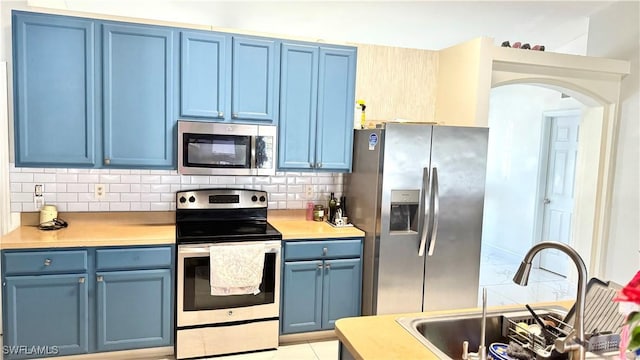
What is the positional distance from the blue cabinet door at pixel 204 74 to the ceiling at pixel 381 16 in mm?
1052

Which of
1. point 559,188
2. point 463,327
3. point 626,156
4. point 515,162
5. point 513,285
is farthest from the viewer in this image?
point 515,162

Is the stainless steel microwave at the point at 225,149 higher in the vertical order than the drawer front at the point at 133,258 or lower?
higher

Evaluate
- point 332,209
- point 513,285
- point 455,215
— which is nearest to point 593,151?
point 513,285

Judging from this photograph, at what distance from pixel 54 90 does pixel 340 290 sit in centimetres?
251

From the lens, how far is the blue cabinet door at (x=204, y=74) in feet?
10.6

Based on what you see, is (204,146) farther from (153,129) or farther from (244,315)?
(244,315)

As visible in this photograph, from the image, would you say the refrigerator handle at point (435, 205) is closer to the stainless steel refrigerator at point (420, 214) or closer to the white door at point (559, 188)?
the stainless steel refrigerator at point (420, 214)

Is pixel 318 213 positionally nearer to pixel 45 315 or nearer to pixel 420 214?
pixel 420 214

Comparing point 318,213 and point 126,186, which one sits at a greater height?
point 126,186

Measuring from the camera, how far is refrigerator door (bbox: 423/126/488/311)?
3.42 meters

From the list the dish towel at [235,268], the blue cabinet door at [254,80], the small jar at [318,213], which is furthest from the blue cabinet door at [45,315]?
the small jar at [318,213]

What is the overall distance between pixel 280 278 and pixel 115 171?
1.52 metres

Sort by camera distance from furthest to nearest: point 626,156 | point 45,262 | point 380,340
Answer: point 626,156, point 45,262, point 380,340

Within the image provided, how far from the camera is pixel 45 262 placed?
279 centimetres
